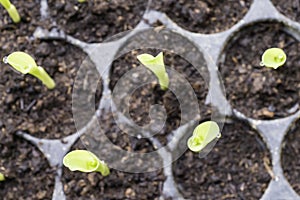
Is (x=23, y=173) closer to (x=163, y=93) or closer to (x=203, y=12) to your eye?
(x=163, y=93)

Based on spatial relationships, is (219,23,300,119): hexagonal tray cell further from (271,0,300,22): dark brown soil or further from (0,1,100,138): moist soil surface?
(0,1,100,138): moist soil surface

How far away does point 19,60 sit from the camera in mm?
836

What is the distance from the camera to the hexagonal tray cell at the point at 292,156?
3.04 ft

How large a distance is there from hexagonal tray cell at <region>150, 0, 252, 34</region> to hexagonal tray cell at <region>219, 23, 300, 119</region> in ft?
0.13

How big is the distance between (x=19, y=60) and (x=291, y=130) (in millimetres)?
524

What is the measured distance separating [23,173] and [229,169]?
0.39 metres

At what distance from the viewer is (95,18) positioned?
3.29 ft

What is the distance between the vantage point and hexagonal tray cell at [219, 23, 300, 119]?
96 centimetres

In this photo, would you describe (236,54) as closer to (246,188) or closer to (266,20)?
(266,20)

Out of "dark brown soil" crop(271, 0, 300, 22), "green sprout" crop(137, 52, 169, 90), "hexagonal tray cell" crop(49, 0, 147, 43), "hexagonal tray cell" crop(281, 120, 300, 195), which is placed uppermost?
"hexagonal tray cell" crop(49, 0, 147, 43)

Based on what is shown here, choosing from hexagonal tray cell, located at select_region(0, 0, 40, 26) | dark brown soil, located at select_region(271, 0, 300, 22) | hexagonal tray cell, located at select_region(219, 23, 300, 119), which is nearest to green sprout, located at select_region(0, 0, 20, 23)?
hexagonal tray cell, located at select_region(0, 0, 40, 26)

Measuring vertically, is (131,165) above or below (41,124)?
below

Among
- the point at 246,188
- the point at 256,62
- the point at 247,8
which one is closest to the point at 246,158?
the point at 246,188

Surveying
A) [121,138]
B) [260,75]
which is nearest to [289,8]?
[260,75]
